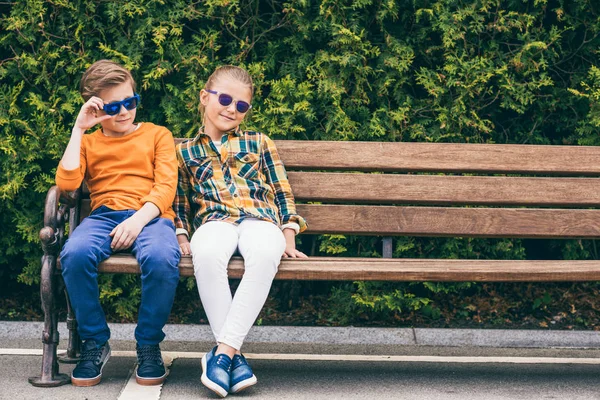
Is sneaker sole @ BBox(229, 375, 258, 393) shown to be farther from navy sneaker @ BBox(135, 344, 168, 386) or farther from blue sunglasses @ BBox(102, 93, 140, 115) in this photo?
blue sunglasses @ BBox(102, 93, 140, 115)

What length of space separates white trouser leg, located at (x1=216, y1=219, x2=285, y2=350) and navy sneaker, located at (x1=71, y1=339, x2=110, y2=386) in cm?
54

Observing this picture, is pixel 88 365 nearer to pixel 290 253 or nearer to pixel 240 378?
pixel 240 378

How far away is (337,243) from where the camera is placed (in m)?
4.58

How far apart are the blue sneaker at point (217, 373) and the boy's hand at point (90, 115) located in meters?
1.14

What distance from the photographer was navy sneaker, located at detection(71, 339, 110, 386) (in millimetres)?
3441

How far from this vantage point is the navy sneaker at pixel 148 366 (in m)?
3.46

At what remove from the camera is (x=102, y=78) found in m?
3.72

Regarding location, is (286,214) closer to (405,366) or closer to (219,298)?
(219,298)

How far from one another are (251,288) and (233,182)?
65 centimetres

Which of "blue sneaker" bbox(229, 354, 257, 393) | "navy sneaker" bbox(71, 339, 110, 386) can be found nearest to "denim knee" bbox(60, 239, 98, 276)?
"navy sneaker" bbox(71, 339, 110, 386)

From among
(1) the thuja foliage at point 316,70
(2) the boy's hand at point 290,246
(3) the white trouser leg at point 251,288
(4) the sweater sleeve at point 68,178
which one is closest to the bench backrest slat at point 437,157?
(1) the thuja foliage at point 316,70

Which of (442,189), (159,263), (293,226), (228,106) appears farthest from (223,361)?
(442,189)

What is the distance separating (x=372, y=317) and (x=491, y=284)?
78 centimetres

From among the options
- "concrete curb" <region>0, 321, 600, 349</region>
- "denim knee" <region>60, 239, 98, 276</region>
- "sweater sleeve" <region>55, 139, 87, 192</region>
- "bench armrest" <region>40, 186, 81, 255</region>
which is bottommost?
"concrete curb" <region>0, 321, 600, 349</region>
